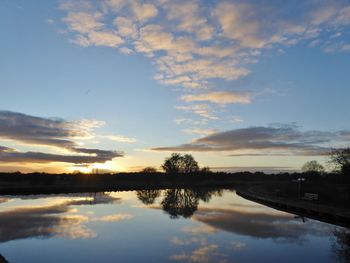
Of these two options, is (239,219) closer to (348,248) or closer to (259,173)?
(348,248)

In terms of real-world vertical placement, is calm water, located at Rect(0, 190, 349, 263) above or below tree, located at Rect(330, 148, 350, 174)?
below

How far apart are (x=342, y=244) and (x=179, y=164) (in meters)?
126

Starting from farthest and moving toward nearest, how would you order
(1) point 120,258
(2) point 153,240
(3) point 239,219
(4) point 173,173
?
1. (4) point 173,173
2. (3) point 239,219
3. (2) point 153,240
4. (1) point 120,258

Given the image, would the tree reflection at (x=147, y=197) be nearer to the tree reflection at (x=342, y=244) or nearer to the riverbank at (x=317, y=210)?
the riverbank at (x=317, y=210)

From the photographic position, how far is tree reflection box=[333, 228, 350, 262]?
16.4 m

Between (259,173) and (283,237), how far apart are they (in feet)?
534

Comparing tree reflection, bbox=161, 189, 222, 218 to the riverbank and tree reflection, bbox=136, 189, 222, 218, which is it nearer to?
tree reflection, bbox=136, 189, 222, 218

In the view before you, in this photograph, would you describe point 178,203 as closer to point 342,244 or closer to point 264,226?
point 264,226

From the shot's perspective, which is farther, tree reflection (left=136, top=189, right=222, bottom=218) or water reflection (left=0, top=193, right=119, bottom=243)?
tree reflection (left=136, top=189, right=222, bottom=218)

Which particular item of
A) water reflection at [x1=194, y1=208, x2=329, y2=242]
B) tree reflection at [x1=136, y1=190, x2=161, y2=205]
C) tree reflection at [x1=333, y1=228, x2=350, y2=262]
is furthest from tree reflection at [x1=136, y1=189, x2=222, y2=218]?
tree reflection at [x1=333, y1=228, x2=350, y2=262]

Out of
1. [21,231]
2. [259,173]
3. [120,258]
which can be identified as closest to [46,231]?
[21,231]

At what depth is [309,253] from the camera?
677 inches

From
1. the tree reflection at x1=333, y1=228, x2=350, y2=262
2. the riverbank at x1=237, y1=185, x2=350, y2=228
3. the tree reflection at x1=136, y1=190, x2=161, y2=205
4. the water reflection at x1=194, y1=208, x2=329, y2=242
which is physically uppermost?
the tree reflection at x1=136, y1=190, x2=161, y2=205

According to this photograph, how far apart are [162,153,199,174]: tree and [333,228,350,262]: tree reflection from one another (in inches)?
4616
